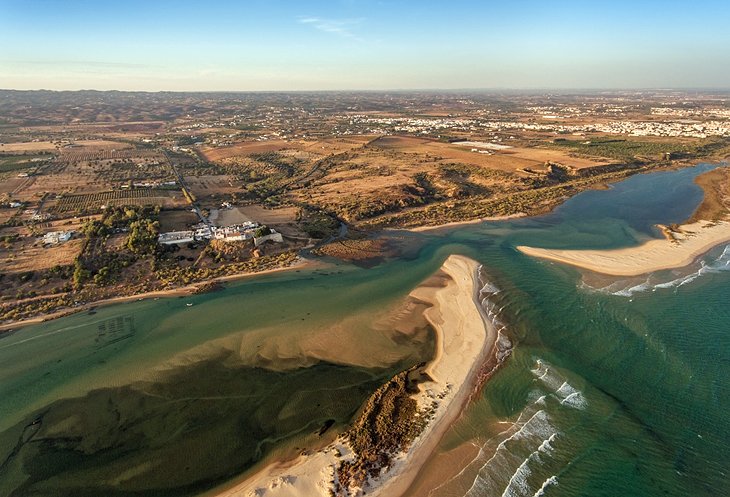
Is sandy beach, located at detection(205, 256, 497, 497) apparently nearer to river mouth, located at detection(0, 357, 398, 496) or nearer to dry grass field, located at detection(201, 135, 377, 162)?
river mouth, located at detection(0, 357, 398, 496)

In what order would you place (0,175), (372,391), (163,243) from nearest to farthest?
(372,391), (163,243), (0,175)

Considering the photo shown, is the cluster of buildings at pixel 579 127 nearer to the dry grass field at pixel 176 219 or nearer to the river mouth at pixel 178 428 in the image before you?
the dry grass field at pixel 176 219

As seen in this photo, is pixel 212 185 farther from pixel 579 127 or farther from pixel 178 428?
pixel 579 127

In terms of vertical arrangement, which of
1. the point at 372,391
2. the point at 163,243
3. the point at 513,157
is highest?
the point at 513,157

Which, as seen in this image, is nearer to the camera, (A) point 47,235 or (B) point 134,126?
(A) point 47,235

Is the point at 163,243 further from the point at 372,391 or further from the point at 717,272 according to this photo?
the point at 717,272

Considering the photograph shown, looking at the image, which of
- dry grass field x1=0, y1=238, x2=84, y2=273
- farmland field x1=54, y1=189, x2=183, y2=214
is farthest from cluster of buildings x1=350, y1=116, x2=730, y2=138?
dry grass field x1=0, y1=238, x2=84, y2=273

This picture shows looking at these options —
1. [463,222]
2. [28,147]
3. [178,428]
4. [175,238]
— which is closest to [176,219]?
[175,238]

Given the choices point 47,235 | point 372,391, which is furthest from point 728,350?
point 47,235
